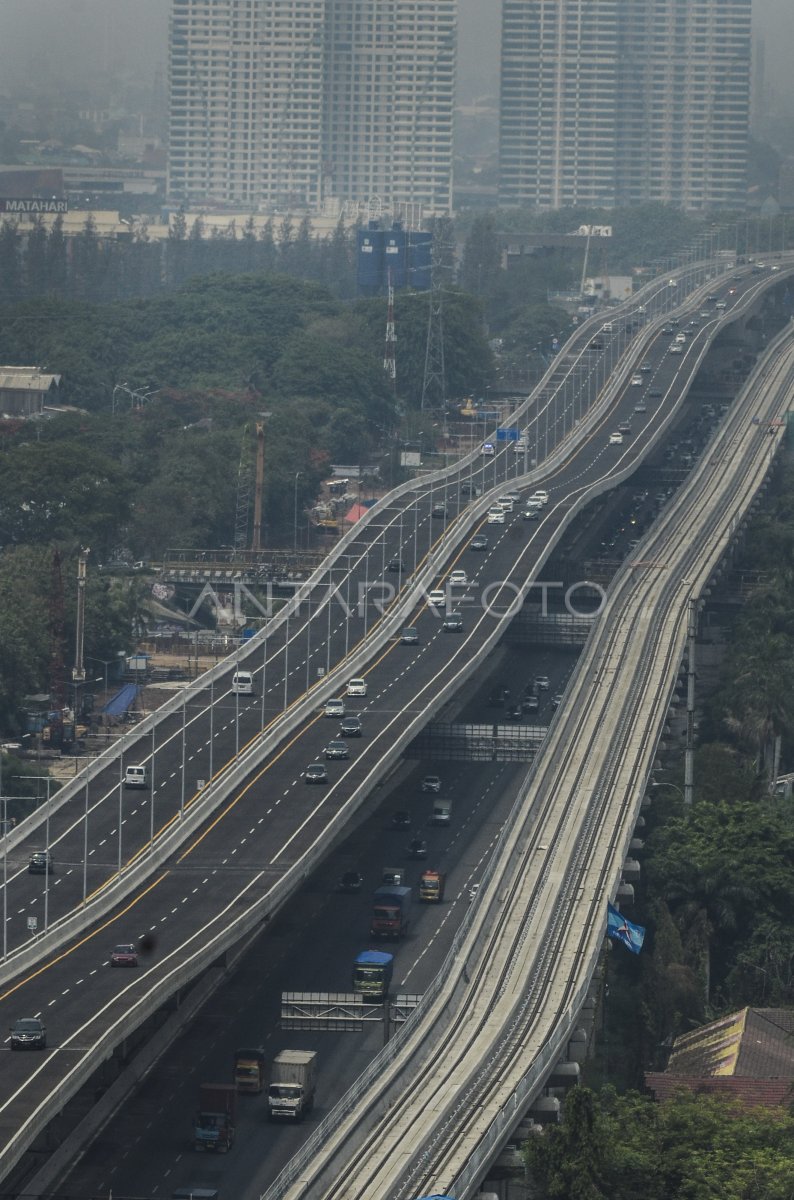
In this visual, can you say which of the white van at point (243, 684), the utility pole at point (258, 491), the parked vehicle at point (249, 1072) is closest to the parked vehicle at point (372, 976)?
the parked vehicle at point (249, 1072)

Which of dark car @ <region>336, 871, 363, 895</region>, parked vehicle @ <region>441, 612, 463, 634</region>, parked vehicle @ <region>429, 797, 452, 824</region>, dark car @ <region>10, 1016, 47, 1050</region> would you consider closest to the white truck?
dark car @ <region>10, 1016, 47, 1050</region>

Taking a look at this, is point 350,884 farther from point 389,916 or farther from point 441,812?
point 441,812

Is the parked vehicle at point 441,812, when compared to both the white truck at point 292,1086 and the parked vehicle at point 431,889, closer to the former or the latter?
the parked vehicle at point 431,889

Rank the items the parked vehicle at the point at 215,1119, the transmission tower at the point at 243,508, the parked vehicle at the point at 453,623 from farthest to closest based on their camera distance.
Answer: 1. the transmission tower at the point at 243,508
2. the parked vehicle at the point at 453,623
3. the parked vehicle at the point at 215,1119

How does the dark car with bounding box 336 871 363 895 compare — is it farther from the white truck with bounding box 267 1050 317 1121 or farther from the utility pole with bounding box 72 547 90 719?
the utility pole with bounding box 72 547 90 719

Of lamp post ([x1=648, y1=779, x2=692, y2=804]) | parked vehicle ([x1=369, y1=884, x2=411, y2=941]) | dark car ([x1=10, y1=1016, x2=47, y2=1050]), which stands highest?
dark car ([x1=10, y1=1016, x2=47, y2=1050])

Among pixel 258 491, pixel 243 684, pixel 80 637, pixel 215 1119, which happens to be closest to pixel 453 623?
pixel 243 684

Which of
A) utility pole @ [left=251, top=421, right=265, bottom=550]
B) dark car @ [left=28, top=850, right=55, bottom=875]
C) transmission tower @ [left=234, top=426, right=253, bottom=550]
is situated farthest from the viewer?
transmission tower @ [left=234, top=426, right=253, bottom=550]
